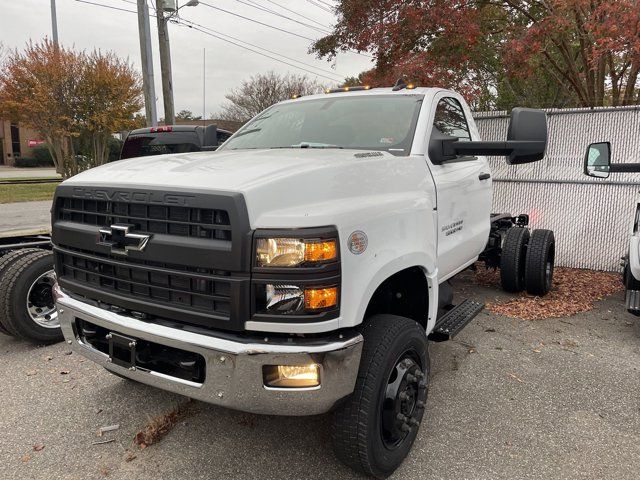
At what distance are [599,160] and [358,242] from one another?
134 inches

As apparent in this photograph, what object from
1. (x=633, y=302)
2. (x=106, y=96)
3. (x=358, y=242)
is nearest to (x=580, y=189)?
(x=633, y=302)

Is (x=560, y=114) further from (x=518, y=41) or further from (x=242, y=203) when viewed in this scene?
(x=242, y=203)

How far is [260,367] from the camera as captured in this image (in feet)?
7.29

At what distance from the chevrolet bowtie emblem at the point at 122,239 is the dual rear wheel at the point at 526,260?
14.7 ft

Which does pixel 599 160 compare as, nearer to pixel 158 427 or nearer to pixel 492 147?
pixel 492 147

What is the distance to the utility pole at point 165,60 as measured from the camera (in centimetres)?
1379

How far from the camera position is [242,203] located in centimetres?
218

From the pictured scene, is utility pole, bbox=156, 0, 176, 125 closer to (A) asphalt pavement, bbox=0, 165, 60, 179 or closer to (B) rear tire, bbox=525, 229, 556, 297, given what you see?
(B) rear tire, bbox=525, 229, 556, 297

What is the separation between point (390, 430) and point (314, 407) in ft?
1.88

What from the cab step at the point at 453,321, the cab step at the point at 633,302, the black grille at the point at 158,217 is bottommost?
the cab step at the point at 633,302

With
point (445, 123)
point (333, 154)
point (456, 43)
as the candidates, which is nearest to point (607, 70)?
point (456, 43)

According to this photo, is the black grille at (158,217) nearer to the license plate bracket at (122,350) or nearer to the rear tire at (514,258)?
the license plate bracket at (122,350)

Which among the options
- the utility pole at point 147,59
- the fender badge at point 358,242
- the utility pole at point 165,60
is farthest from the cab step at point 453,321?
the utility pole at point 165,60

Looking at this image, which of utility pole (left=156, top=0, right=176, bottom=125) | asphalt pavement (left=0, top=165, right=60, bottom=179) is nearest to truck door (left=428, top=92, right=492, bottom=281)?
utility pole (left=156, top=0, right=176, bottom=125)
